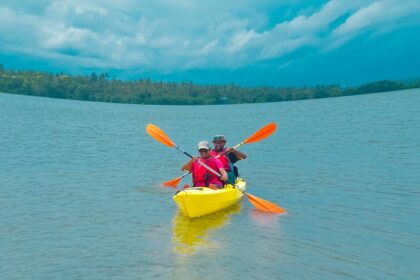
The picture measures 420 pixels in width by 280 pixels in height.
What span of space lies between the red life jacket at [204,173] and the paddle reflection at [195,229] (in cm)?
102

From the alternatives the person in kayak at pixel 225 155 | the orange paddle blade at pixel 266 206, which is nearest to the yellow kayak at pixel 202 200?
the orange paddle blade at pixel 266 206

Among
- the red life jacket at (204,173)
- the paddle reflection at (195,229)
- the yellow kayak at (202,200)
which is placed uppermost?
the red life jacket at (204,173)

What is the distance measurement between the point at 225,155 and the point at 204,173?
7.54ft

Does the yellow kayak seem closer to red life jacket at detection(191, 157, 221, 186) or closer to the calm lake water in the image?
the calm lake water

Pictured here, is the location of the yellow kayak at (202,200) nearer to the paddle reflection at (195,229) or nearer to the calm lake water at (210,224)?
the paddle reflection at (195,229)

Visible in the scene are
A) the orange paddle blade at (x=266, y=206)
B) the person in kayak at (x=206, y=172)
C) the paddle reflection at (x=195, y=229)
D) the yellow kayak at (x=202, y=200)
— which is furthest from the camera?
the orange paddle blade at (x=266, y=206)

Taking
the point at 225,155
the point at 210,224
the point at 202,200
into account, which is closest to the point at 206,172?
the point at 202,200

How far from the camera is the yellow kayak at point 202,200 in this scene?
1191cm

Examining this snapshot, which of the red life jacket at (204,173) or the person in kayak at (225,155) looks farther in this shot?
the person in kayak at (225,155)

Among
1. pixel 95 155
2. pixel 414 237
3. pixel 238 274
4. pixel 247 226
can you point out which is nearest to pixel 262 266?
pixel 238 274

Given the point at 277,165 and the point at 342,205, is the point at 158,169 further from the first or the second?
the point at 342,205

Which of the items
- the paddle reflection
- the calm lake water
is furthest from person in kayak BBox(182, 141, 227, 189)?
the calm lake water

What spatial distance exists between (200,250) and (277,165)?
14184 mm

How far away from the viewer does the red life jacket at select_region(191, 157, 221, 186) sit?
43.5ft
